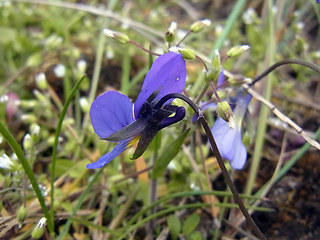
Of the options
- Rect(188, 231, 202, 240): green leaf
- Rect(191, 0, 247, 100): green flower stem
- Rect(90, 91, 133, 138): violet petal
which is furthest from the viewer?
Rect(191, 0, 247, 100): green flower stem

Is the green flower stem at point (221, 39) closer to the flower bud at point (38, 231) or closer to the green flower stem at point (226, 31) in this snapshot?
the green flower stem at point (226, 31)

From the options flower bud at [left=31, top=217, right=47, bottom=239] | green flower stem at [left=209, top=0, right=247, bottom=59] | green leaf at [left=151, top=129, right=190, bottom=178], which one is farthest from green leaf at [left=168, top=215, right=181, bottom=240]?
green flower stem at [left=209, top=0, right=247, bottom=59]

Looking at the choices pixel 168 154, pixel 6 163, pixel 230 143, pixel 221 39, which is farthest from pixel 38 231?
pixel 221 39

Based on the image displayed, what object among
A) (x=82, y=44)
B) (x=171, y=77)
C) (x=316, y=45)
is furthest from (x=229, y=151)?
(x=316, y=45)

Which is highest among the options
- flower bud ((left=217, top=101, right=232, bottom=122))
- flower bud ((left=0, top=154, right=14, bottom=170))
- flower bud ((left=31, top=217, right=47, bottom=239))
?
flower bud ((left=217, top=101, right=232, bottom=122))

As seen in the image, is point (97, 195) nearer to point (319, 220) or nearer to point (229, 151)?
point (229, 151)

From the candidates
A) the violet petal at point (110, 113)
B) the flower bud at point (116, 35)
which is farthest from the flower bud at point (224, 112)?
the flower bud at point (116, 35)

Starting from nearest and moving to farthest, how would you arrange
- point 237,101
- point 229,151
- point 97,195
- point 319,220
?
point 229,151 < point 237,101 < point 319,220 < point 97,195

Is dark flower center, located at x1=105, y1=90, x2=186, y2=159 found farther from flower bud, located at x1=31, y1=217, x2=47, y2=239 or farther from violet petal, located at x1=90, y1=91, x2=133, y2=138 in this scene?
flower bud, located at x1=31, y1=217, x2=47, y2=239
